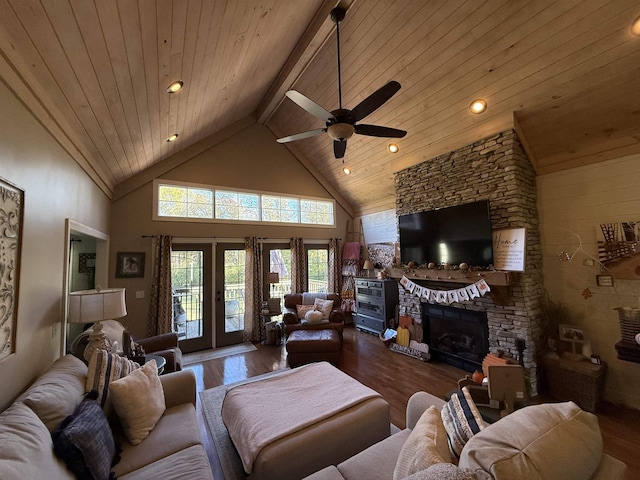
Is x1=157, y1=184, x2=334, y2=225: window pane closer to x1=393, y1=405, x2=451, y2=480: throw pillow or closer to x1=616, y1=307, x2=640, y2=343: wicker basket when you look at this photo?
x1=393, y1=405, x2=451, y2=480: throw pillow

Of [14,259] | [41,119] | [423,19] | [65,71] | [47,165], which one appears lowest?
[14,259]

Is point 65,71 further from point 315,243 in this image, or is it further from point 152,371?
point 315,243

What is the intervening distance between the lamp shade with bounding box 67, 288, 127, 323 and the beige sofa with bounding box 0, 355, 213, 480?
0.41 m

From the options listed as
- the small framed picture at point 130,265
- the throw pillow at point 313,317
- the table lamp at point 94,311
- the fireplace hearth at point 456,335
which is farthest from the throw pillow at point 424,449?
the small framed picture at point 130,265

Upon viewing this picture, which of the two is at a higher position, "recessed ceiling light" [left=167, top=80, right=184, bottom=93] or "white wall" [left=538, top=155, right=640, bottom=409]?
"recessed ceiling light" [left=167, top=80, right=184, bottom=93]

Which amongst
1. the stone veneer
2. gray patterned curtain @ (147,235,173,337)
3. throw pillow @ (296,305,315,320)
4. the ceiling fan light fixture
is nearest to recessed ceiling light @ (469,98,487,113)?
the stone veneer

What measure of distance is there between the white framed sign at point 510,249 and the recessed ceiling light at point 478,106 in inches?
60.1

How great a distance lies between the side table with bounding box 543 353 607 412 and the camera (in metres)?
2.84

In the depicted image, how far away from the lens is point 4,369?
1506 millimetres

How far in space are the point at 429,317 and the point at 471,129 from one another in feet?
9.62

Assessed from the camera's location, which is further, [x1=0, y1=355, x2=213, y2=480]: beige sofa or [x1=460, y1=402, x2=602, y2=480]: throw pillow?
[x1=0, y1=355, x2=213, y2=480]: beige sofa

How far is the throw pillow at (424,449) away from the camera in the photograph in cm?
115

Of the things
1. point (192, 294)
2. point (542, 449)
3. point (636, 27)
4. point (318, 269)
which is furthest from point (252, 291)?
point (636, 27)

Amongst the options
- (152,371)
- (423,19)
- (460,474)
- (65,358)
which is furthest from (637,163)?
(65,358)
